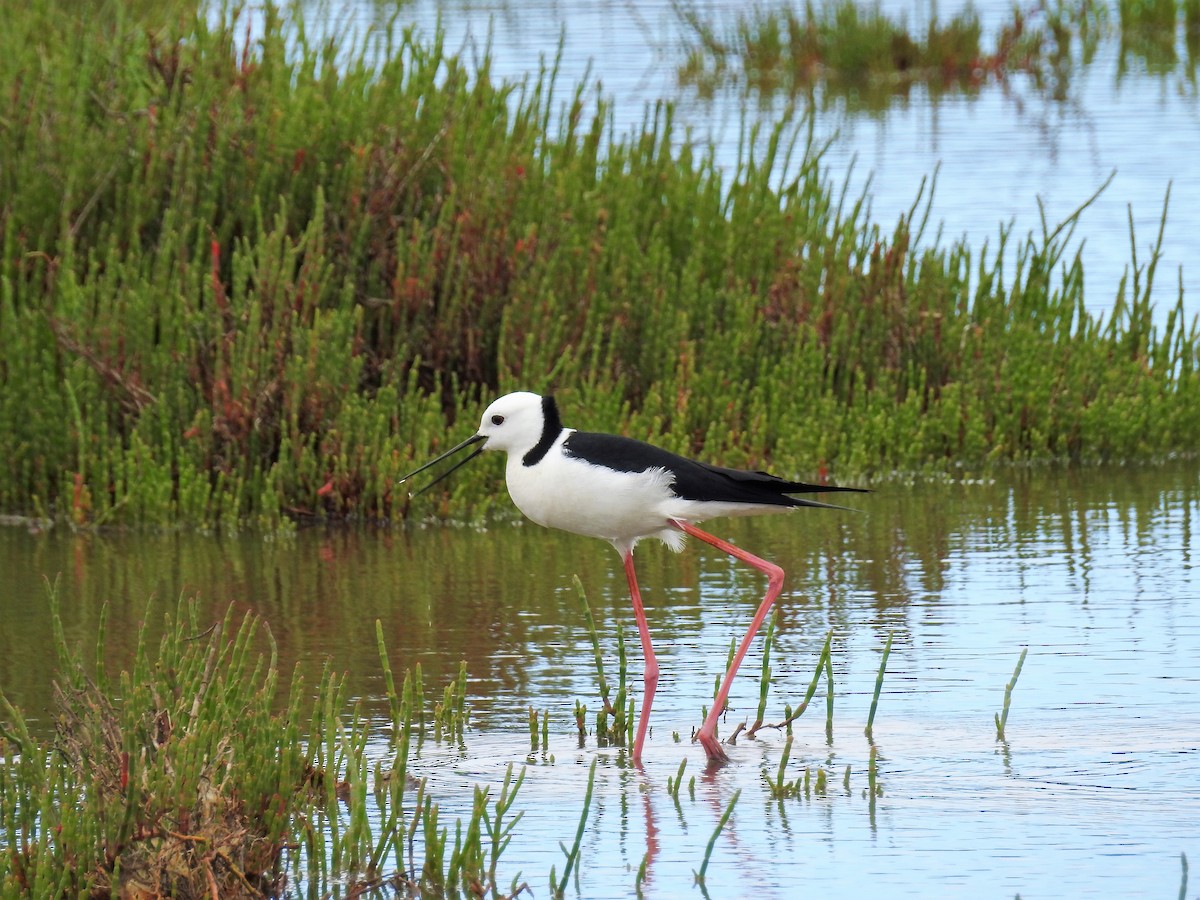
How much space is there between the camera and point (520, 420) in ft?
18.5

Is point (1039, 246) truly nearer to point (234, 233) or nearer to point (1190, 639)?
point (234, 233)

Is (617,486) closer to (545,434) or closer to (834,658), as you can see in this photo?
(545,434)

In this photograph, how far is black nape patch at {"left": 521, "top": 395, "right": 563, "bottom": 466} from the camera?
18.3 ft

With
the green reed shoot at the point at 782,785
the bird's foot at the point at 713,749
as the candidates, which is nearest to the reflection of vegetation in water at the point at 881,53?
the bird's foot at the point at 713,749

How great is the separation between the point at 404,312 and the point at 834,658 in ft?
10.8

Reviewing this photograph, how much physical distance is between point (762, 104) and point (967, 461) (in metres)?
11.3

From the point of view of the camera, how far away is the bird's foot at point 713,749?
534 centimetres

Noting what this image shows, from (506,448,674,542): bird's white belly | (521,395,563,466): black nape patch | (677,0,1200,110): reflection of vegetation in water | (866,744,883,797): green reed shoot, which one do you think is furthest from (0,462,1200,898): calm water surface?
(677,0,1200,110): reflection of vegetation in water

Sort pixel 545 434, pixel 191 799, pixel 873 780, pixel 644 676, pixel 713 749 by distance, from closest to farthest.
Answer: pixel 191 799
pixel 873 780
pixel 713 749
pixel 545 434
pixel 644 676

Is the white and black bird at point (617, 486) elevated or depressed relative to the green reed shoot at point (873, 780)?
elevated

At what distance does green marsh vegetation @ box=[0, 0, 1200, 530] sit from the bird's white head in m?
2.52

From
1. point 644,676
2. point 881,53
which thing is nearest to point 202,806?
point 644,676

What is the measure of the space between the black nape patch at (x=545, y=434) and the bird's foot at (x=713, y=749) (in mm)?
831

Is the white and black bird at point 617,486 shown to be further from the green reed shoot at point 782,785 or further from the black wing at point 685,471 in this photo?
the green reed shoot at point 782,785
